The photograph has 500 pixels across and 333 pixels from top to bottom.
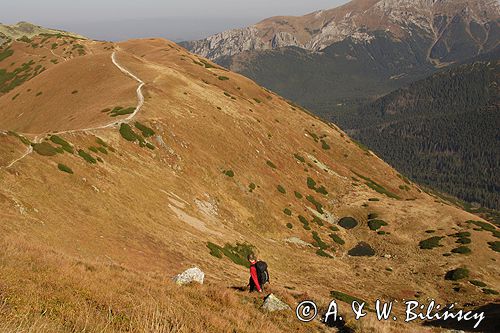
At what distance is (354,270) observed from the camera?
5250 centimetres

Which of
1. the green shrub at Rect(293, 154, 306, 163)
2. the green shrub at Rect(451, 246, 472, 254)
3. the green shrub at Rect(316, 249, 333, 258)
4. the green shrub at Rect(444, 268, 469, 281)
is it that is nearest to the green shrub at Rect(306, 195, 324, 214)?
the green shrub at Rect(293, 154, 306, 163)

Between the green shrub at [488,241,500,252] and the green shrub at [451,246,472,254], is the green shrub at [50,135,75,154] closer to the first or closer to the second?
the green shrub at [451,246,472,254]

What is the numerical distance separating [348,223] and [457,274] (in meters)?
20.0

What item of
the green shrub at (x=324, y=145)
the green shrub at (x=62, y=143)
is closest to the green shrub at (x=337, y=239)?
the green shrub at (x=62, y=143)

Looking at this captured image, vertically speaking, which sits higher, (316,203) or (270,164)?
(270,164)

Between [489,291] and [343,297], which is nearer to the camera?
[343,297]

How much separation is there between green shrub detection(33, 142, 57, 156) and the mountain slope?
0.34ft

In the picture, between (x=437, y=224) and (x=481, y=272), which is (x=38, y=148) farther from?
(x=437, y=224)

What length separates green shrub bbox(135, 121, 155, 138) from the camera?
55781mm

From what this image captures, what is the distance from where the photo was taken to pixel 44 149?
37094 mm

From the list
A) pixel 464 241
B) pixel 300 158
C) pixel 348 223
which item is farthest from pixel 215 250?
pixel 300 158

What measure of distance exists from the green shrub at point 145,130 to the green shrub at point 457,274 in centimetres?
4457

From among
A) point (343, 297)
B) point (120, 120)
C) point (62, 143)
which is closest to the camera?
point (343, 297)

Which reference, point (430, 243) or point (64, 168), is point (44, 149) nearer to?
point (64, 168)
